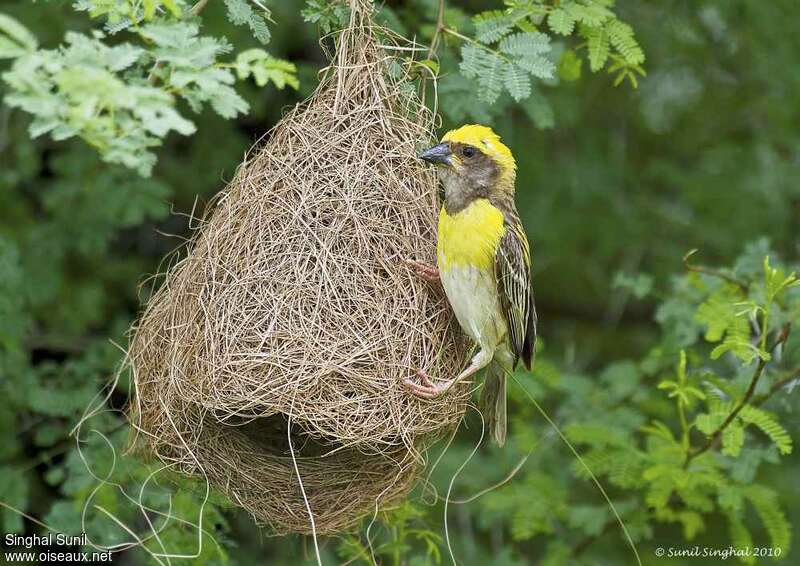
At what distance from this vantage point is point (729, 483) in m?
4.59

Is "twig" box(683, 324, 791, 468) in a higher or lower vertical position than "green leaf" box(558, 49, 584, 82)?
lower

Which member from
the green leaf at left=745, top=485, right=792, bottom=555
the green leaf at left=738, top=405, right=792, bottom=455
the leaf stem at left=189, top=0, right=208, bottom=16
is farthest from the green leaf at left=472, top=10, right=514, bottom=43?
the green leaf at left=745, top=485, right=792, bottom=555

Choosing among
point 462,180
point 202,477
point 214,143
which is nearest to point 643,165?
point 214,143

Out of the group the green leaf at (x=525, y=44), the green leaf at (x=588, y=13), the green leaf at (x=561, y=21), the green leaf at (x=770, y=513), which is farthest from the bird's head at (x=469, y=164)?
the green leaf at (x=770, y=513)

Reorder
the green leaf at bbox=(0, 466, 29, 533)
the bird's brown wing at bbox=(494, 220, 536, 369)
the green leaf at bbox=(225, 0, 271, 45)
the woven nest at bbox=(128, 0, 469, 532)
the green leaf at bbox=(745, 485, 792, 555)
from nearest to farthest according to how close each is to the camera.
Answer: the woven nest at bbox=(128, 0, 469, 532) → the green leaf at bbox=(225, 0, 271, 45) → the bird's brown wing at bbox=(494, 220, 536, 369) → the green leaf at bbox=(745, 485, 792, 555) → the green leaf at bbox=(0, 466, 29, 533)

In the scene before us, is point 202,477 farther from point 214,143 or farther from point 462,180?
point 214,143

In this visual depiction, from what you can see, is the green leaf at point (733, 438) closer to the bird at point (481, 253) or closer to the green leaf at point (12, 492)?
the bird at point (481, 253)

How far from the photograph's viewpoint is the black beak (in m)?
3.71

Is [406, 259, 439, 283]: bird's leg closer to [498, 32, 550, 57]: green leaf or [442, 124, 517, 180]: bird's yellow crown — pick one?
[442, 124, 517, 180]: bird's yellow crown

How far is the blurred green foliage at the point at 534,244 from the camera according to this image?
383 cm

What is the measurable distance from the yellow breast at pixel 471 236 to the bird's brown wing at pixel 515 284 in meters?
0.04

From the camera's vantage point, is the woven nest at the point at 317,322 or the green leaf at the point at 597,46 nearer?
the woven nest at the point at 317,322

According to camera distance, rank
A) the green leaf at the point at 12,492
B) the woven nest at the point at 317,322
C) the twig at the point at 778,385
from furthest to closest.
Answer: the green leaf at the point at 12,492, the twig at the point at 778,385, the woven nest at the point at 317,322

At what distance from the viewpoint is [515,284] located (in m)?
3.80
